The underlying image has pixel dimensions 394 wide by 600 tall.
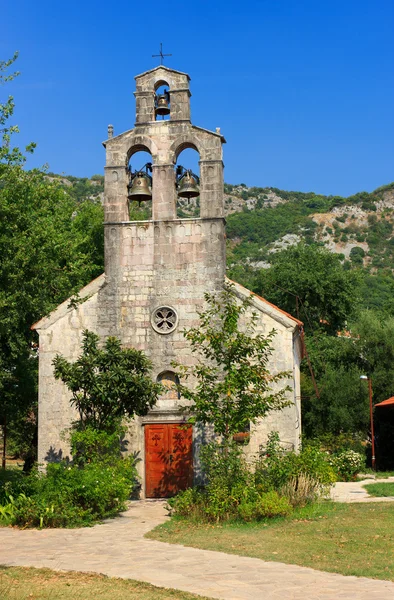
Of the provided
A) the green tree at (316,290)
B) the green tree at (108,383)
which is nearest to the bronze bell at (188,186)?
the green tree at (108,383)

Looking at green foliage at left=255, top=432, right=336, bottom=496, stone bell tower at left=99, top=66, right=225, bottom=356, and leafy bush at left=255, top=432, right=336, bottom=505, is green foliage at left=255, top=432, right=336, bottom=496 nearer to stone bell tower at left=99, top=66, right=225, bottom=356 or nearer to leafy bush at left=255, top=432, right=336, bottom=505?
leafy bush at left=255, top=432, right=336, bottom=505

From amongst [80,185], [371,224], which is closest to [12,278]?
[80,185]

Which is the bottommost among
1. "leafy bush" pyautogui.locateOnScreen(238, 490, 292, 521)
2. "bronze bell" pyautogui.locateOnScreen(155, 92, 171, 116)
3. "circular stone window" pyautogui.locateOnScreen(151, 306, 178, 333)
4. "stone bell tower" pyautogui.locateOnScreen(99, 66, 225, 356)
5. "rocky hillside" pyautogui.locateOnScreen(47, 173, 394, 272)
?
"leafy bush" pyautogui.locateOnScreen(238, 490, 292, 521)

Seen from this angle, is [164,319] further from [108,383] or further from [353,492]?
[353,492]

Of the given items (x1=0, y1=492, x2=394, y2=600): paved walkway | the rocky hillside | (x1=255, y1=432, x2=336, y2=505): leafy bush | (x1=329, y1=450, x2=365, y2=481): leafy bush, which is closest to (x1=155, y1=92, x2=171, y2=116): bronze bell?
(x1=255, y1=432, x2=336, y2=505): leafy bush

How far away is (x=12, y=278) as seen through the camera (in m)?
16.3

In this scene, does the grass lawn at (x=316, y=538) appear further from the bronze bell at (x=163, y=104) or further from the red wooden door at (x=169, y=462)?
the bronze bell at (x=163, y=104)

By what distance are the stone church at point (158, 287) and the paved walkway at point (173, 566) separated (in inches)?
195

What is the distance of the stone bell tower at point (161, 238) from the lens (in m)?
20.3

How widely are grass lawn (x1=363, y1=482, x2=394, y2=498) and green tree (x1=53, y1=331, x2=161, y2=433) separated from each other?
7185mm

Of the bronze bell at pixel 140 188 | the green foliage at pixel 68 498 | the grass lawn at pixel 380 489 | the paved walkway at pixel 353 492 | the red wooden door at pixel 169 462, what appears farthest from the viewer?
the bronze bell at pixel 140 188

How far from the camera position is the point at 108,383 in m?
17.5

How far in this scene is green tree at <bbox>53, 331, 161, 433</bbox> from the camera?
1755 centimetres

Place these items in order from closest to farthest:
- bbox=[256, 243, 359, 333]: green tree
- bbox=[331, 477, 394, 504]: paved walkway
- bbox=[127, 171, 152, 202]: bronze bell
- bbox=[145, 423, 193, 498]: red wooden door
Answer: bbox=[331, 477, 394, 504]: paved walkway
bbox=[145, 423, 193, 498]: red wooden door
bbox=[127, 171, 152, 202]: bronze bell
bbox=[256, 243, 359, 333]: green tree
